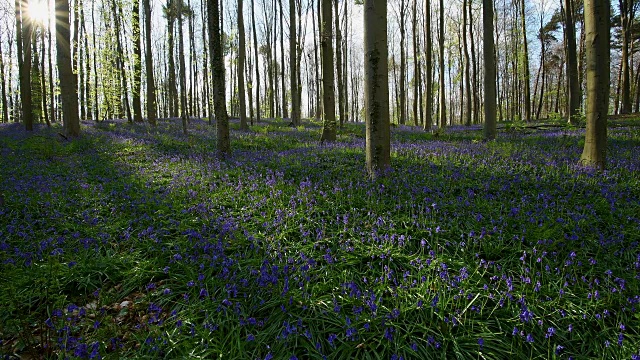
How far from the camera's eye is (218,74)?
8.73m

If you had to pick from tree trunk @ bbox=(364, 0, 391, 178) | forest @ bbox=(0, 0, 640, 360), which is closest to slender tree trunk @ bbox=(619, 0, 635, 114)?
forest @ bbox=(0, 0, 640, 360)

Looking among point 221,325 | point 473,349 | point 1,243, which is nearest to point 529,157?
point 473,349

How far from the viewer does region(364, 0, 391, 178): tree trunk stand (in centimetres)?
545

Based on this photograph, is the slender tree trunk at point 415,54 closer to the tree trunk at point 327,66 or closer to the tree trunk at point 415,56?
the tree trunk at point 415,56

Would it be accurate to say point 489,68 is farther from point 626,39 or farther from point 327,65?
point 626,39

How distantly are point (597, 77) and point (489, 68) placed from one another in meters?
5.41

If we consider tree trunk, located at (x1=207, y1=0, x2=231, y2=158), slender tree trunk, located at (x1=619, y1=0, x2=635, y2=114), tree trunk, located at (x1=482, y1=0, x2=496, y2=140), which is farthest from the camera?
slender tree trunk, located at (x1=619, y1=0, x2=635, y2=114)

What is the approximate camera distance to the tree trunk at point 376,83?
545cm

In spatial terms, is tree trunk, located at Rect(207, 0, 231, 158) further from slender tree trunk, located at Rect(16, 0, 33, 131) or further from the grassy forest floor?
slender tree trunk, located at Rect(16, 0, 33, 131)

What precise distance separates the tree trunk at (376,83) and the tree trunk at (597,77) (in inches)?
166

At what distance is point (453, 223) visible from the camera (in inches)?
165

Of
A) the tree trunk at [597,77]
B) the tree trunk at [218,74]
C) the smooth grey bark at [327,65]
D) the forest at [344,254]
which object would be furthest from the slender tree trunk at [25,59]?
the tree trunk at [597,77]

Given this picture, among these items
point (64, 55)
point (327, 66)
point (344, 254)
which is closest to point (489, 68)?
point (327, 66)

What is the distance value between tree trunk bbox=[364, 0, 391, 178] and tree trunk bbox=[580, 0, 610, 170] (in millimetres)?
4205
